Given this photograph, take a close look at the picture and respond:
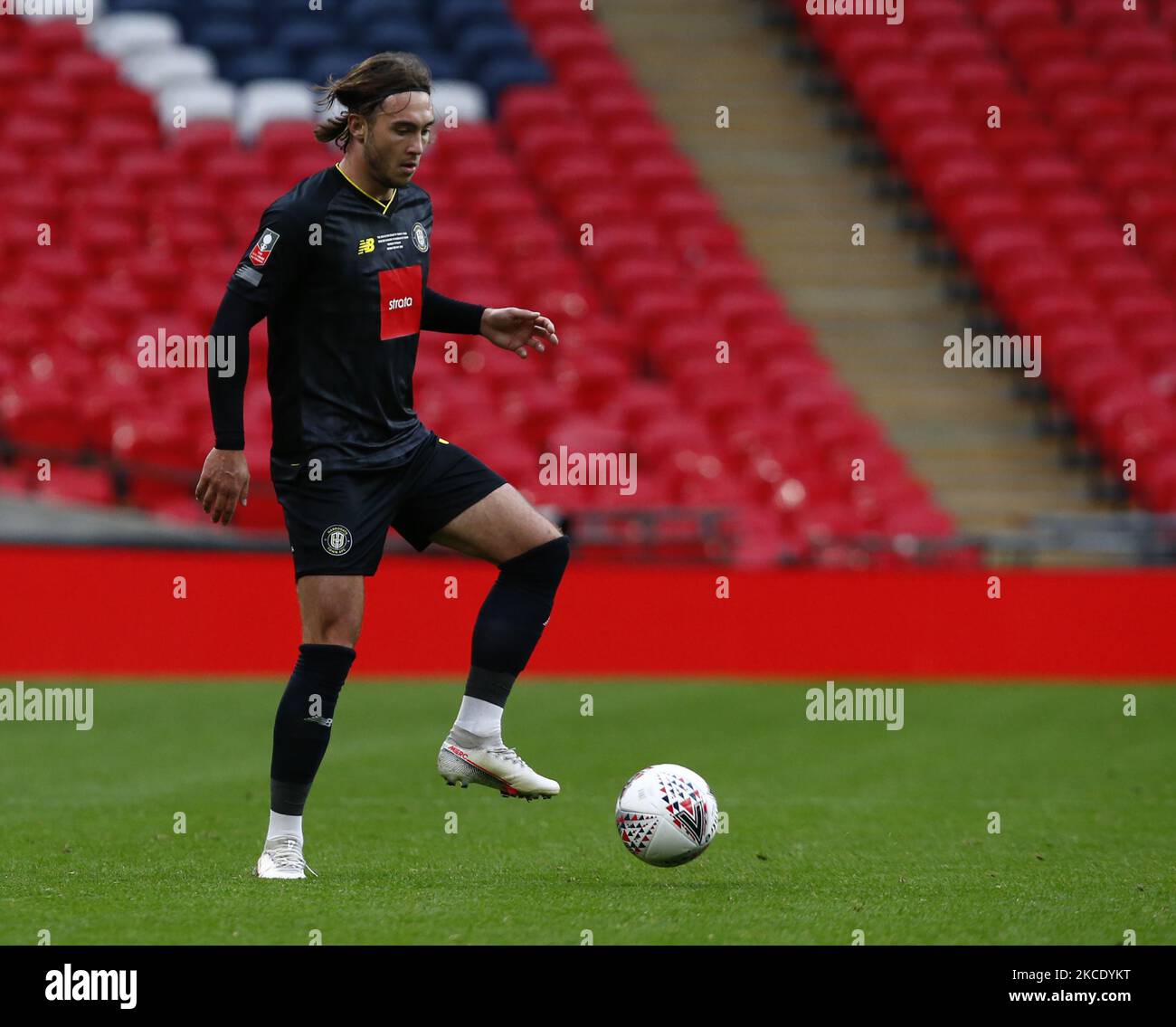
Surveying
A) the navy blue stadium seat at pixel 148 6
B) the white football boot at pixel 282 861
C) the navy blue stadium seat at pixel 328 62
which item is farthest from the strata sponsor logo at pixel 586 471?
the white football boot at pixel 282 861

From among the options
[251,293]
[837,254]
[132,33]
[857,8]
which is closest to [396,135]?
[251,293]

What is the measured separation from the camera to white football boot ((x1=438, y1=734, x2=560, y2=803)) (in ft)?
19.8

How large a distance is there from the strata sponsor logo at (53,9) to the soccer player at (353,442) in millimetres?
16760

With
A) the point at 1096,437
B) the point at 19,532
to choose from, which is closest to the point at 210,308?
the point at 19,532

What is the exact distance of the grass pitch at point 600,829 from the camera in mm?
5023

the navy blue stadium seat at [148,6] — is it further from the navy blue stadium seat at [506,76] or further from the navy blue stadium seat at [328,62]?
the navy blue stadium seat at [506,76]

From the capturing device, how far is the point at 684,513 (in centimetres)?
1514

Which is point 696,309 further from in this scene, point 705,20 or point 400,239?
point 400,239

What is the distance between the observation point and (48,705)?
12133 mm

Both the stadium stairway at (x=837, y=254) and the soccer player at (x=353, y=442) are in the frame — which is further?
the stadium stairway at (x=837, y=254)

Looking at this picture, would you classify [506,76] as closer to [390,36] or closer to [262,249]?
[390,36]

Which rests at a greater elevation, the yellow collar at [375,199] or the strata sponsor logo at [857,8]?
the strata sponsor logo at [857,8]
